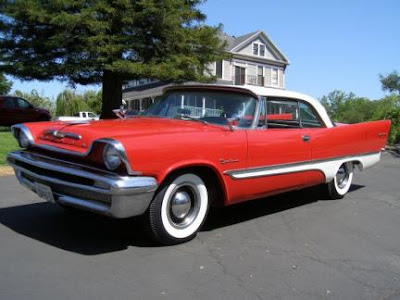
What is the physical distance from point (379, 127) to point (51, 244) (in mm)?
5252

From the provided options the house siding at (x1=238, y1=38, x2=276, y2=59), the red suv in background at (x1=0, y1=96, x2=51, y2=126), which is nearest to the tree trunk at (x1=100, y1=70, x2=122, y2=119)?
the red suv in background at (x1=0, y1=96, x2=51, y2=126)

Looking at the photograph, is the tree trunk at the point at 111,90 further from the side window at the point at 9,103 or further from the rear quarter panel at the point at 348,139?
the rear quarter panel at the point at 348,139

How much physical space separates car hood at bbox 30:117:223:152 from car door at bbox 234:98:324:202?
20.5 inches

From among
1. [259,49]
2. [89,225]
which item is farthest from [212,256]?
[259,49]

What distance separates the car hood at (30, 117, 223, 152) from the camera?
420cm

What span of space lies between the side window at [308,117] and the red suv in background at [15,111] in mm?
16006

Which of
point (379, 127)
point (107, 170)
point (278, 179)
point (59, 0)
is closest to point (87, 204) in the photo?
point (107, 170)

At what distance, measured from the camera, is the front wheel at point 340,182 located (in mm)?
6848

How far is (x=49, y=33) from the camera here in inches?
714

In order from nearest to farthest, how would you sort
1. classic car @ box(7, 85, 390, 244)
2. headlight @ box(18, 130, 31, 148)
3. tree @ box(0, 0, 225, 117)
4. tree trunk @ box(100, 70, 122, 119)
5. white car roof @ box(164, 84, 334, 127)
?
classic car @ box(7, 85, 390, 244) < headlight @ box(18, 130, 31, 148) < white car roof @ box(164, 84, 334, 127) < tree @ box(0, 0, 225, 117) < tree trunk @ box(100, 70, 122, 119)

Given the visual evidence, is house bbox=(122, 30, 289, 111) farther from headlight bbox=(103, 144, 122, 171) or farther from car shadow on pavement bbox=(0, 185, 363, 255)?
headlight bbox=(103, 144, 122, 171)

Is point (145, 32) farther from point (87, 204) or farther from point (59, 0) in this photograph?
point (87, 204)

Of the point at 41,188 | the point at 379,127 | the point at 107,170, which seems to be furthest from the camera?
the point at 379,127

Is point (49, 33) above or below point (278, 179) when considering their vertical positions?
above
